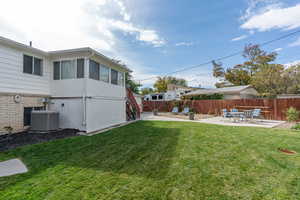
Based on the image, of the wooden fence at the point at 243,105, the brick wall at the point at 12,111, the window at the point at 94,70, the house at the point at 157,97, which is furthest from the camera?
the house at the point at 157,97

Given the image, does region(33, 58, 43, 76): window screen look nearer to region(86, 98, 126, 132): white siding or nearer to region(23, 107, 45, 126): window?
region(23, 107, 45, 126): window

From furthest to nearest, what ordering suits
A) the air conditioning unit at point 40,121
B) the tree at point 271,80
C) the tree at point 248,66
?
the tree at point 248,66 < the tree at point 271,80 < the air conditioning unit at point 40,121

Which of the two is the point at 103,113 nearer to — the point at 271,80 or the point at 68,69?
the point at 68,69

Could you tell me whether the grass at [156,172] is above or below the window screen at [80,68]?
below

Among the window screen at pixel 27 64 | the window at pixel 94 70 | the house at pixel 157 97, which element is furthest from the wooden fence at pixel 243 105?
the window screen at pixel 27 64

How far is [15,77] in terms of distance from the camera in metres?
6.00

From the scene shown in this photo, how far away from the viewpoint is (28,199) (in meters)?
2.14

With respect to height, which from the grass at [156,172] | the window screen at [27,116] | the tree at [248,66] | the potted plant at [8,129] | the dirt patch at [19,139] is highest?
the tree at [248,66]

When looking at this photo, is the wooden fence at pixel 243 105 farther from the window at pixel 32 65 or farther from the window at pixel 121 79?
the window at pixel 32 65

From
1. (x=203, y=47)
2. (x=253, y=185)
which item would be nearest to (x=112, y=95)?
(x=253, y=185)

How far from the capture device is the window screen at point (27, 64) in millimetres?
6403

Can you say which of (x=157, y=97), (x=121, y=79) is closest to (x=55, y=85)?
(x=121, y=79)

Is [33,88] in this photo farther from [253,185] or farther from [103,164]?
[253,185]

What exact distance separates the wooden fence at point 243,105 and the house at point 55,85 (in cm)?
1163
